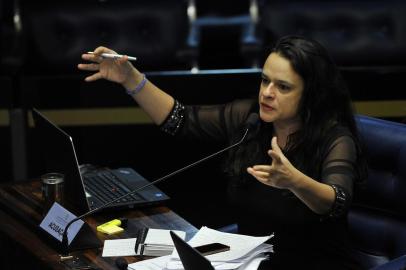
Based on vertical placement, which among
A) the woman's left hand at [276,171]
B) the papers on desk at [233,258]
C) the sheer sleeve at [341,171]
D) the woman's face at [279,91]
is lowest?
the papers on desk at [233,258]

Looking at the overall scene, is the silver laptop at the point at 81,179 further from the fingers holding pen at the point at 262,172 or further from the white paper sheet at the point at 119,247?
the fingers holding pen at the point at 262,172

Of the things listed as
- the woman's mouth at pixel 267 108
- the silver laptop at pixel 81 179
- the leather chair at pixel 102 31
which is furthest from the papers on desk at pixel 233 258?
the leather chair at pixel 102 31

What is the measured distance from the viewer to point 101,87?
10.0ft

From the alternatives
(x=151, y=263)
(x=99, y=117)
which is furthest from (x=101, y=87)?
(x=151, y=263)

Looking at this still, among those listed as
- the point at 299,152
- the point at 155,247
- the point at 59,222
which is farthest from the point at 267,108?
the point at 59,222

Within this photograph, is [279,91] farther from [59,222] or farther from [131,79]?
[59,222]

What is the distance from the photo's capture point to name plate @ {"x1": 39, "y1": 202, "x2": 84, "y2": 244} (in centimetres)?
201

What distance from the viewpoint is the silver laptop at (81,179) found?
209 cm

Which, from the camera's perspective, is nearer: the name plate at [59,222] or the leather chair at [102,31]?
the name plate at [59,222]

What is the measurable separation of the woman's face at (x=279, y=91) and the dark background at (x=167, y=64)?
0.64 m

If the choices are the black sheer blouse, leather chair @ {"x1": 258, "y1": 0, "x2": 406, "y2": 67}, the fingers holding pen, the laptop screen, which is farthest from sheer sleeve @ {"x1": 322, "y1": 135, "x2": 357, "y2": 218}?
leather chair @ {"x1": 258, "y1": 0, "x2": 406, "y2": 67}

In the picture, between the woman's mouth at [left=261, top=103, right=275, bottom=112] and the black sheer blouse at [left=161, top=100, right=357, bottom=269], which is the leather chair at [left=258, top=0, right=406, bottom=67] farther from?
the woman's mouth at [left=261, top=103, right=275, bottom=112]

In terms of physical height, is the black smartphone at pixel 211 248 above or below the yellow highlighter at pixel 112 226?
above

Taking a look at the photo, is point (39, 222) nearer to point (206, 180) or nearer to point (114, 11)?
point (206, 180)
